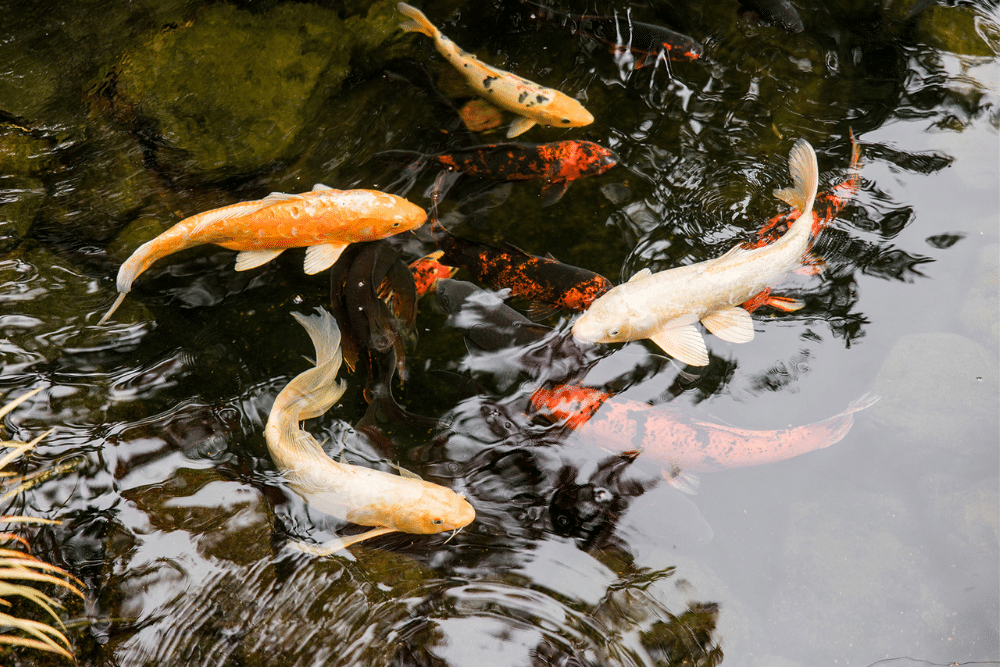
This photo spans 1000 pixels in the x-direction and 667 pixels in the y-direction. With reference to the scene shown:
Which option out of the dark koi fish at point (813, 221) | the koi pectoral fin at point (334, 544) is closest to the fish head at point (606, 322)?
the dark koi fish at point (813, 221)

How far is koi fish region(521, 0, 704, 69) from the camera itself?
15.4 ft

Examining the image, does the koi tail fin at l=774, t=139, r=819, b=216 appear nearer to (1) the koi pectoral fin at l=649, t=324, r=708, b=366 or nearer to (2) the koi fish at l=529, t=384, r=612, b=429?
(1) the koi pectoral fin at l=649, t=324, r=708, b=366

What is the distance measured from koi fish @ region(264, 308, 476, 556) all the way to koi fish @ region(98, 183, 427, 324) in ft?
3.22

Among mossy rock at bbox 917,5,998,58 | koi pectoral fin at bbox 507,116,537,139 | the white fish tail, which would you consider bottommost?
the white fish tail

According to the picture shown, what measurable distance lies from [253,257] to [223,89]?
134 centimetres

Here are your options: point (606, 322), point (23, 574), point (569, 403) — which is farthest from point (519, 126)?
point (23, 574)

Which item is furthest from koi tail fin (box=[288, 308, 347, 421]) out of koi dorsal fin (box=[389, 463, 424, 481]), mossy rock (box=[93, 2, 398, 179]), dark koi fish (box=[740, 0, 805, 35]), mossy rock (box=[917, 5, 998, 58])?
mossy rock (box=[917, 5, 998, 58])

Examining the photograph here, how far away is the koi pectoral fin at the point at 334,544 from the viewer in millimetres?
3281

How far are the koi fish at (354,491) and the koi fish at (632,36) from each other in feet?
11.8

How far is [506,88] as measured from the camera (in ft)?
14.7

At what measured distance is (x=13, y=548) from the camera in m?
2.90

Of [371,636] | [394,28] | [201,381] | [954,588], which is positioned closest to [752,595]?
[954,588]

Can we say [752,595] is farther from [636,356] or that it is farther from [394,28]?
[394,28]

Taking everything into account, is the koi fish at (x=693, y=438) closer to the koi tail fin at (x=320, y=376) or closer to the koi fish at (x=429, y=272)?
the koi fish at (x=429, y=272)
